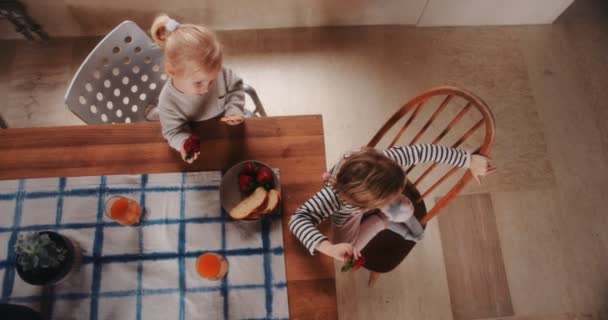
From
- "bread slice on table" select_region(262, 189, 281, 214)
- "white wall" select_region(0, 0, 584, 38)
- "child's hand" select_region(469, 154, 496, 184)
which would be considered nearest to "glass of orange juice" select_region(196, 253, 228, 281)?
"bread slice on table" select_region(262, 189, 281, 214)

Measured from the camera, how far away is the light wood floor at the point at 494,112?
1.80m

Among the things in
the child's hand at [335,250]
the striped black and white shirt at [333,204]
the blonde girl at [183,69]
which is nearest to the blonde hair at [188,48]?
the blonde girl at [183,69]

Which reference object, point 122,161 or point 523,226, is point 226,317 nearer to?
point 122,161

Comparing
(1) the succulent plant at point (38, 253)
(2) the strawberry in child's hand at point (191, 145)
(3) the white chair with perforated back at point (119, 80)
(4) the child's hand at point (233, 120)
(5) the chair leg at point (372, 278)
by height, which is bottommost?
(5) the chair leg at point (372, 278)

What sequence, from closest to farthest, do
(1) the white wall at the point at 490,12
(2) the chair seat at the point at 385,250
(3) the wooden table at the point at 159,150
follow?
1. (3) the wooden table at the point at 159,150
2. (2) the chair seat at the point at 385,250
3. (1) the white wall at the point at 490,12

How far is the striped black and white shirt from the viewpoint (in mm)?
968

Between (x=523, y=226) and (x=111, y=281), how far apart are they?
1857 mm

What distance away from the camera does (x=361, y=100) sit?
2127 millimetres

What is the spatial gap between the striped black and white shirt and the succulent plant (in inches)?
22.2

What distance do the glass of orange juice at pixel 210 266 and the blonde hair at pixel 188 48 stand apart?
520 millimetres

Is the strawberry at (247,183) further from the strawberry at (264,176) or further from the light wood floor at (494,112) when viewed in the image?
the light wood floor at (494,112)

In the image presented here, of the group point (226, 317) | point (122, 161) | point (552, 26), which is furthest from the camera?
point (552, 26)

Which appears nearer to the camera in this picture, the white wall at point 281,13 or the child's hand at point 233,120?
the child's hand at point 233,120

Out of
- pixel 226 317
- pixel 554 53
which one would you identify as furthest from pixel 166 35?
pixel 554 53
